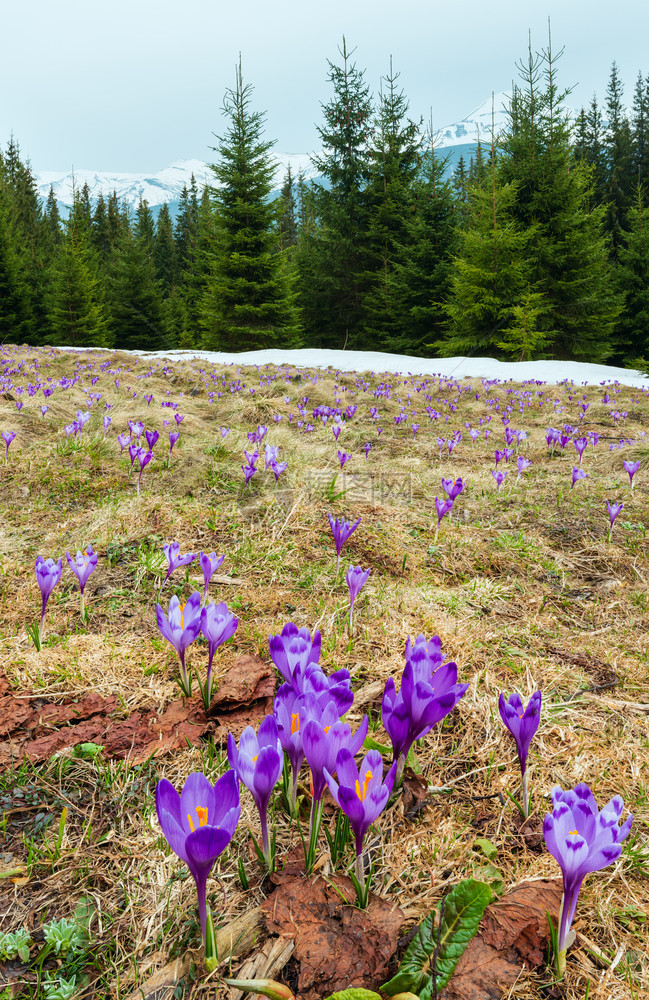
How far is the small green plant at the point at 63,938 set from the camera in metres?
0.84

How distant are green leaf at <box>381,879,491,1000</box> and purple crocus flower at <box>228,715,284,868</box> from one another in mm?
285

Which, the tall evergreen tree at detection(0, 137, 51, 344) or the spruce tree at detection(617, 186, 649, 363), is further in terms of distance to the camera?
the tall evergreen tree at detection(0, 137, 51, 344)

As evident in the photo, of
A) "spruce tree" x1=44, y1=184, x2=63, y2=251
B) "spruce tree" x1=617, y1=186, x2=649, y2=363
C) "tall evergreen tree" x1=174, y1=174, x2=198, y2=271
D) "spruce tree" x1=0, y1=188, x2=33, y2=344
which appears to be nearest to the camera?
"spruce tree" x1=617, y1=186, x2=649, y2=363

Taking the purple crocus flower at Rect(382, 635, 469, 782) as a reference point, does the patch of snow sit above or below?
above

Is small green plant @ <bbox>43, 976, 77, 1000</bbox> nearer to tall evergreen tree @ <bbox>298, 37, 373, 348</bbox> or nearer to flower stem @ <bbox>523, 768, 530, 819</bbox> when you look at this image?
flower stem @ <bbox>523, 768, 530, 819</bbox>

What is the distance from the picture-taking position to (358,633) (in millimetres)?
1804

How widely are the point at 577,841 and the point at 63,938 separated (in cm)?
84

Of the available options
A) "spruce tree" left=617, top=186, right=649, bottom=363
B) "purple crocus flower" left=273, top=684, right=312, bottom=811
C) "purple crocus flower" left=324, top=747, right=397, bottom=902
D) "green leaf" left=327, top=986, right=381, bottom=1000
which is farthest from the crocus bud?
"spruce tree" left=617, top=186, right=649, bottom=363

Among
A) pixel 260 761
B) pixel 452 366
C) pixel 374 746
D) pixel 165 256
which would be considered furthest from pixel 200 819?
pixel 165 256

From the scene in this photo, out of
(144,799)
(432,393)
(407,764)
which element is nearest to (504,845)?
(407,764)

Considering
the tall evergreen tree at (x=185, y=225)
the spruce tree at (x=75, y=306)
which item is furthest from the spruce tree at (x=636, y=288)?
the tall evergreen tree at (x=185, y=225)

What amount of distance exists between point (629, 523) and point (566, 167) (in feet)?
59.9

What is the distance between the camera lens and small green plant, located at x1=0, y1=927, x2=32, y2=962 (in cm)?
84

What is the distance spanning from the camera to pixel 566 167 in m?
16.6
